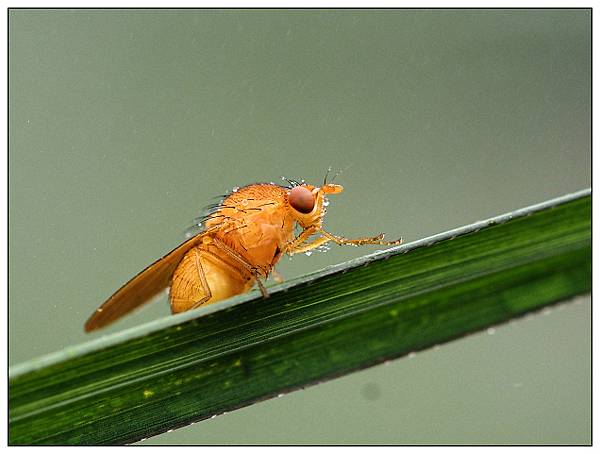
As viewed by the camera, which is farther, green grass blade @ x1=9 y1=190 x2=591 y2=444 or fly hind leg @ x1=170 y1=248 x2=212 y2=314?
fly hind leg @ x1=170 y1=248 x2=212 y2=314

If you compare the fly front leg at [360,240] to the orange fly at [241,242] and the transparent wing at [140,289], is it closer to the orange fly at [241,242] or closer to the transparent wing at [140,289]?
the orange fly at [241,242]

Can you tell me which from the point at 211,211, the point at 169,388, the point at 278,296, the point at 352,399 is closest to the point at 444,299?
the point at 278,296

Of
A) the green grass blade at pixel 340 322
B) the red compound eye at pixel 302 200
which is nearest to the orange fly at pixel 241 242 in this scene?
the red compound eye at pixel 302 200

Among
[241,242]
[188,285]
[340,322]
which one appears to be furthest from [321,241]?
[340,322]

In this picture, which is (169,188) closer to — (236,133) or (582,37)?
(236,133)

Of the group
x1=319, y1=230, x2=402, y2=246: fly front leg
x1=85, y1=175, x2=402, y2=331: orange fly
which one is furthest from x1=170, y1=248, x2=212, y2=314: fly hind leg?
x1=319, y1=230, x2=402, y2=246: fly front leg

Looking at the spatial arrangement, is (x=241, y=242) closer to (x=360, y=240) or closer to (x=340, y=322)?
(x=360, y=240)

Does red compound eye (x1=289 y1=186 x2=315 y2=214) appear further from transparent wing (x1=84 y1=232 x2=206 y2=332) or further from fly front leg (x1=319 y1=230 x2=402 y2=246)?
transparent wing (x1=84 y1=232 x2=206 y2=332)
